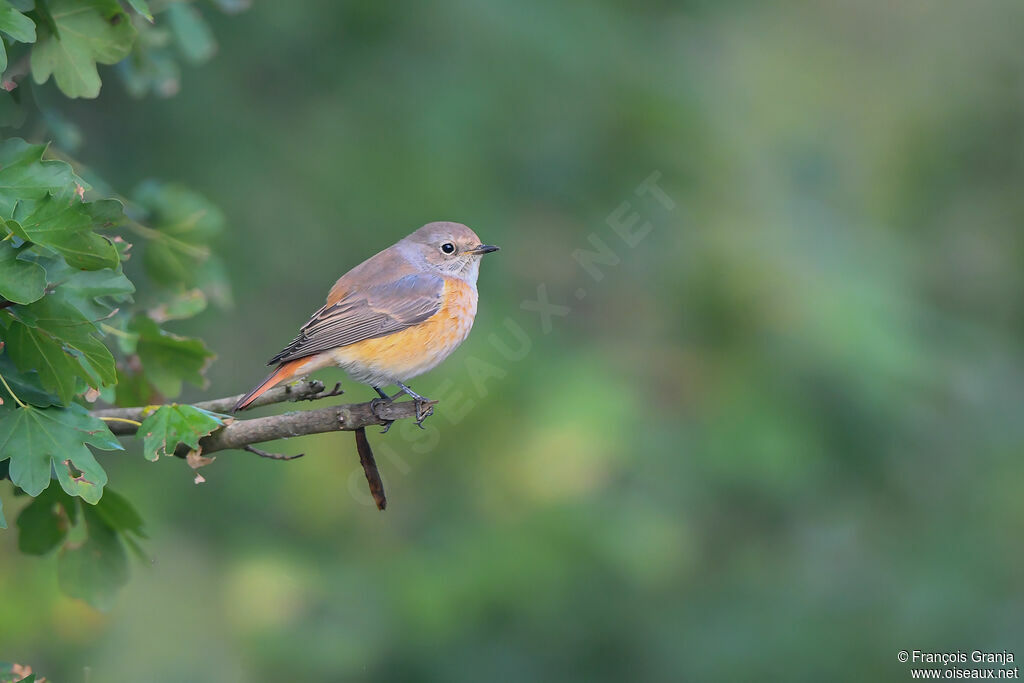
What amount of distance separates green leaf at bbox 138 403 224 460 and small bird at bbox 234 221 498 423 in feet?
2.96

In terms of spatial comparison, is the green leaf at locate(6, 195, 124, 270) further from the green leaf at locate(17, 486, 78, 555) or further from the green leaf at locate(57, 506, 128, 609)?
the green leaf at locate(57, 506, 128, 609)

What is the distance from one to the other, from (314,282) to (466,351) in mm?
1764

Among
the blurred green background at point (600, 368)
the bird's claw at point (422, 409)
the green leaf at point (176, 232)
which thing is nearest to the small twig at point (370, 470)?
the bird's claw at point (422, 409)

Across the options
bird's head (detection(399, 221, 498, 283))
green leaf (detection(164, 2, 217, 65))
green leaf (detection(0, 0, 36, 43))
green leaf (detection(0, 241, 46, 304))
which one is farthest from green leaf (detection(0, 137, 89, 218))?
bird's head (detection(399, 221, 498, 283))

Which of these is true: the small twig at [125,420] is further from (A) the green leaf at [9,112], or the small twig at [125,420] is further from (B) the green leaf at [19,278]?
(A) the green leaf at [9,112]

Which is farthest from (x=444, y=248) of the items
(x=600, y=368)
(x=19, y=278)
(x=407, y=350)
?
(x=600, y=368)

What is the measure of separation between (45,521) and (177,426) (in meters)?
0.71

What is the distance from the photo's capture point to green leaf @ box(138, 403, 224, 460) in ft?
8.96

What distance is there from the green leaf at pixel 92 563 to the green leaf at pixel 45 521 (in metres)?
0.07

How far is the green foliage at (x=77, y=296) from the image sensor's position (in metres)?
2.48

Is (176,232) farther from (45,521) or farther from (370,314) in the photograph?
(45,521)

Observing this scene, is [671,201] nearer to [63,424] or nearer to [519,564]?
[519,564]

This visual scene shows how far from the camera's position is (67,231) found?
2447mm

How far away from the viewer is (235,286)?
7891 mm
